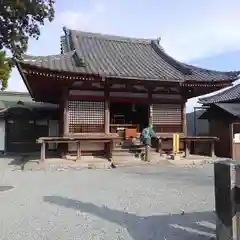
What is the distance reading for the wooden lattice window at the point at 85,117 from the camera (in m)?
16.0

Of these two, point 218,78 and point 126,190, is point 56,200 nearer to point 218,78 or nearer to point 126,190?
point 126,190

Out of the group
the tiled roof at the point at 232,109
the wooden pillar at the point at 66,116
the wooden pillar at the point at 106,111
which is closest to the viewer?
the wooden pillar at the point at 66,116

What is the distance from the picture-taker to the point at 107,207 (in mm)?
7160

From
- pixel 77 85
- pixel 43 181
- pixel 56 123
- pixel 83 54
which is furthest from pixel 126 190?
pixel 56 123

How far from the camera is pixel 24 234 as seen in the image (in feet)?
17.4

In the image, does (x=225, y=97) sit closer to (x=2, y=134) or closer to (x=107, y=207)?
(x=2, y=134)

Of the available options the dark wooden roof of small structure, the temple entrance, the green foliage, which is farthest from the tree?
the dark wooden roof of small structure

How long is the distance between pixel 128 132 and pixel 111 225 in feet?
40.9

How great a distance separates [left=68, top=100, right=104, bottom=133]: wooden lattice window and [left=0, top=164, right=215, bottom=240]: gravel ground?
437 cm

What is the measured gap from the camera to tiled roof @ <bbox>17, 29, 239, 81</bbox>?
1556 cm

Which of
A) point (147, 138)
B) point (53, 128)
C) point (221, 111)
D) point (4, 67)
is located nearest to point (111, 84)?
point (147, 138)

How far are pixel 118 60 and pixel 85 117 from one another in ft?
13.8

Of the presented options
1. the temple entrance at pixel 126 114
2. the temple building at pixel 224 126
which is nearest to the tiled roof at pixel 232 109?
the temple building at pixel 224 126

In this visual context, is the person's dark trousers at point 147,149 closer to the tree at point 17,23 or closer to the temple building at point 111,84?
the temple building at point 111,84
